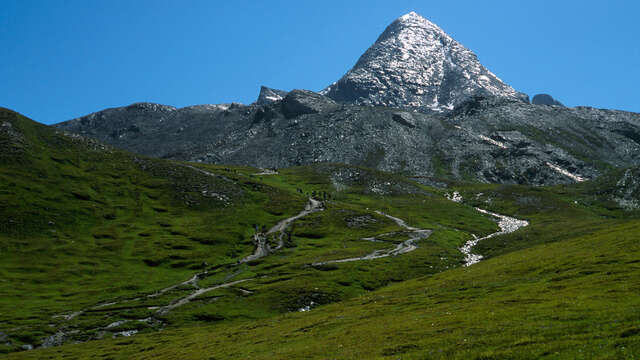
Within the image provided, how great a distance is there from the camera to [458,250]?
132m

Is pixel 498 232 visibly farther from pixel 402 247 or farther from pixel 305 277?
pixel 305 277

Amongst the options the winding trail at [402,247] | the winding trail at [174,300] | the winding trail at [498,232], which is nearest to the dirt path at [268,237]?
the winding trail at [174,300]

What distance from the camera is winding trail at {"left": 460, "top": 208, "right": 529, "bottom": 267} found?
393 ft

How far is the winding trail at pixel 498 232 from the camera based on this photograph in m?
120

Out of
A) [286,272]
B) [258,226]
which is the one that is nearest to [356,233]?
[258,226]

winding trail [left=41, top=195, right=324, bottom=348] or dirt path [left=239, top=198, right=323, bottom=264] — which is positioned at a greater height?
dirt path [left=239, top=198, right=323, bottom=264]

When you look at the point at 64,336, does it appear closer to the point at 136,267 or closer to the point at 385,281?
the point at 136,267

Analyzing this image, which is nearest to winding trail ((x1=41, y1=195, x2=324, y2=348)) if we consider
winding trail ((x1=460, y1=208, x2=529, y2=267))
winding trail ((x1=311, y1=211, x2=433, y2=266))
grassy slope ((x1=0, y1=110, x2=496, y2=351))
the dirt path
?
the dirt path

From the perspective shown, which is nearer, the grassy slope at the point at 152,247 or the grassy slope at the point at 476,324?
the grassy slope at the point at 476,324

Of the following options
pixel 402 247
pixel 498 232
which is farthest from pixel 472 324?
pixel 498 232

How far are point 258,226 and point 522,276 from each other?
118 m

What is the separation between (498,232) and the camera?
16462 cm

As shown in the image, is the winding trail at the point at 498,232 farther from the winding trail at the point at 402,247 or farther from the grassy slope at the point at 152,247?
the winding trail at the point at 402,247

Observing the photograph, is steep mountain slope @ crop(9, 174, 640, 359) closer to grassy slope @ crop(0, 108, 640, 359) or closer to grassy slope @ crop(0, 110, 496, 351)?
grassy slope @ crop(0, 108, 640, 359)
